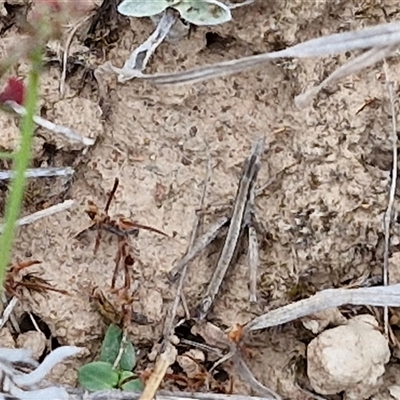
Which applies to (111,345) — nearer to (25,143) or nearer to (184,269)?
(184,269)

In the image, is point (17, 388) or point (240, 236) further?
point (240, 236)

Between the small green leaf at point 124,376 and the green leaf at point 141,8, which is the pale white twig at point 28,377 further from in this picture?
the green leaf at point 141,8

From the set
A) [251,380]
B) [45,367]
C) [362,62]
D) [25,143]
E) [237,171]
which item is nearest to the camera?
[25,143]

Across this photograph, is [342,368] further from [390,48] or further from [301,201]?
[390,48]

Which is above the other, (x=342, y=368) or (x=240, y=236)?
(x=240, y=236)

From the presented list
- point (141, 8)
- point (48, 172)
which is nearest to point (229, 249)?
point (48, 172)

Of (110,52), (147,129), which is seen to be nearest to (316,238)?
(147,129)

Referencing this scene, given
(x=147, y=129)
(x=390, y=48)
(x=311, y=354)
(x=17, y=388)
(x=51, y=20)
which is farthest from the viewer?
(x=147, y=129)

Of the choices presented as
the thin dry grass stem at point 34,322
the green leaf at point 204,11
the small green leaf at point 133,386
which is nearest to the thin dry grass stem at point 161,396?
the small green leaf at point 133,386
